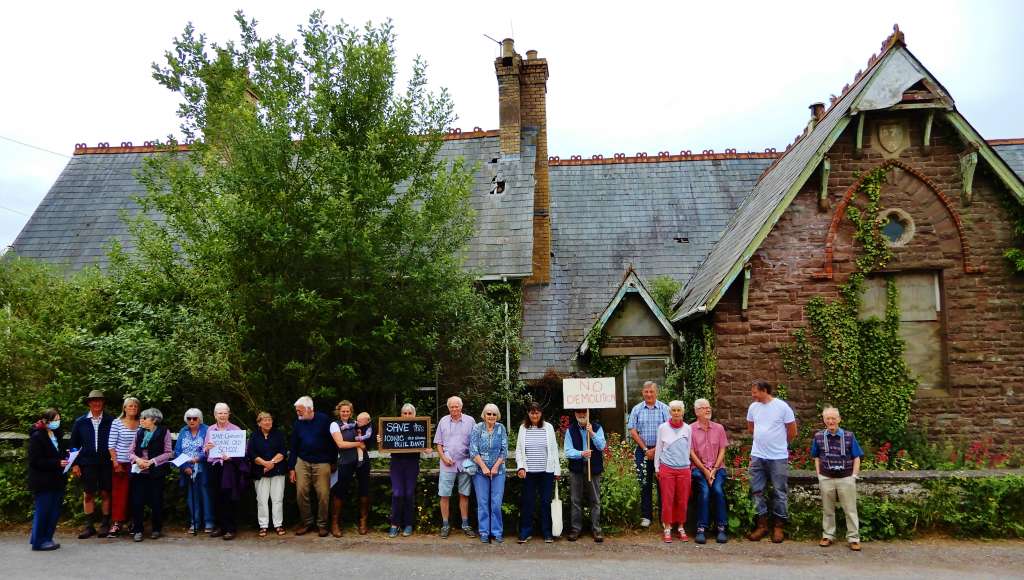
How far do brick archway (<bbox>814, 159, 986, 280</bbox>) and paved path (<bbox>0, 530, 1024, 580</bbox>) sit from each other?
16.2ft

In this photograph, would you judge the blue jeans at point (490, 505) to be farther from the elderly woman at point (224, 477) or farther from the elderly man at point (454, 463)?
the elderly woman at point (224, 477)

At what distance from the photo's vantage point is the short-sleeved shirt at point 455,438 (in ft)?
28.3

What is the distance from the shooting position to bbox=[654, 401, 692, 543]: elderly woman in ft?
27.0

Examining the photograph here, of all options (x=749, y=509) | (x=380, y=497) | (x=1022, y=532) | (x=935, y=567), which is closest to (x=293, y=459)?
(x=380, y=497)

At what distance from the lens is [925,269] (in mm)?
11492

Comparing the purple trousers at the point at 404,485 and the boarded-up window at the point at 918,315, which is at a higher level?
the boarded-up window at the point at 918,315

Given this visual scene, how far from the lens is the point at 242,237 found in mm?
9484

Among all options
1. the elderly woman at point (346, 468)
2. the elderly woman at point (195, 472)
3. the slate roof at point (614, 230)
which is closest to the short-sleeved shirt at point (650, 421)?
the elderly woman at point (346, 468)

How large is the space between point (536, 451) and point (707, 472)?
213 cm

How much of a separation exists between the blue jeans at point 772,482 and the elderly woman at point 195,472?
703 centimetres

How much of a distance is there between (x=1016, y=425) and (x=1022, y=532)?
3.64m

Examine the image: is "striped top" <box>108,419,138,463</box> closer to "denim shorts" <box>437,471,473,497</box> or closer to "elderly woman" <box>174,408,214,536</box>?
"elderly woman" <box>174,408,214,536</box>

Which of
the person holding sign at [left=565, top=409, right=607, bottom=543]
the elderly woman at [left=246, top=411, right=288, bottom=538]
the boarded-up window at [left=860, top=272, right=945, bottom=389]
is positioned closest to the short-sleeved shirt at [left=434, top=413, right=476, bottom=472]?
the person holding sign at [left=565, top=409, right=607, bottom=543]

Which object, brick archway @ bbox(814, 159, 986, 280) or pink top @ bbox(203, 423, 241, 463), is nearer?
pink top @ bbox(203, 423, 241, 463)
